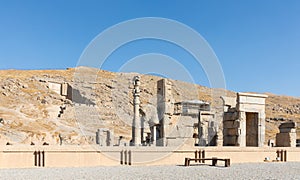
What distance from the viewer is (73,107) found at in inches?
1628

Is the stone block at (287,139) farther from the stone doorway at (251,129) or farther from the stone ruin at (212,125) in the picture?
the stone doorway at (251,129)

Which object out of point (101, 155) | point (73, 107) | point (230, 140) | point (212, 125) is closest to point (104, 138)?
point (212, 125)

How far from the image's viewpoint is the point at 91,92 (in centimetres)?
5366

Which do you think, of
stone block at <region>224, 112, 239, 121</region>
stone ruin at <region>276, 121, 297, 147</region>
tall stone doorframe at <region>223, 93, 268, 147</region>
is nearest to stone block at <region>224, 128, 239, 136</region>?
tall stone doorframe at <region>223, 93, 268, 147</region>

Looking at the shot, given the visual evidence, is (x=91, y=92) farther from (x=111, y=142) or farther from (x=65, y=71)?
(x=111, y=142)

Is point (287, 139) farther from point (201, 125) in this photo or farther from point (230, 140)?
point (201, 125)

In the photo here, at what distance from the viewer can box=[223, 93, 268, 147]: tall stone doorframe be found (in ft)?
71.6

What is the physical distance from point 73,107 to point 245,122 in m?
23.1

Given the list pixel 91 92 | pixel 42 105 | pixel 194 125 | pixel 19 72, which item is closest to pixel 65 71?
pixel 19 72

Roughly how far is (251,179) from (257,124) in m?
11.7

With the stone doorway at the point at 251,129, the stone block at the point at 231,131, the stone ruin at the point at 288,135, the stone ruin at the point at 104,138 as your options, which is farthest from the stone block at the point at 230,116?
the stone ruin at the point at 104,138

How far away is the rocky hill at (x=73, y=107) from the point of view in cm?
3044

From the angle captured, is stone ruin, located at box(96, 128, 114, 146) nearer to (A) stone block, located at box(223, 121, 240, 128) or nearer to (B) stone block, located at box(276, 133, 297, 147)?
(A) stone block, located at box(223, 121, 240, 128)

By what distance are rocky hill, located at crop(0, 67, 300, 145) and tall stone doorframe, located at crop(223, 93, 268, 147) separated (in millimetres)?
5047
